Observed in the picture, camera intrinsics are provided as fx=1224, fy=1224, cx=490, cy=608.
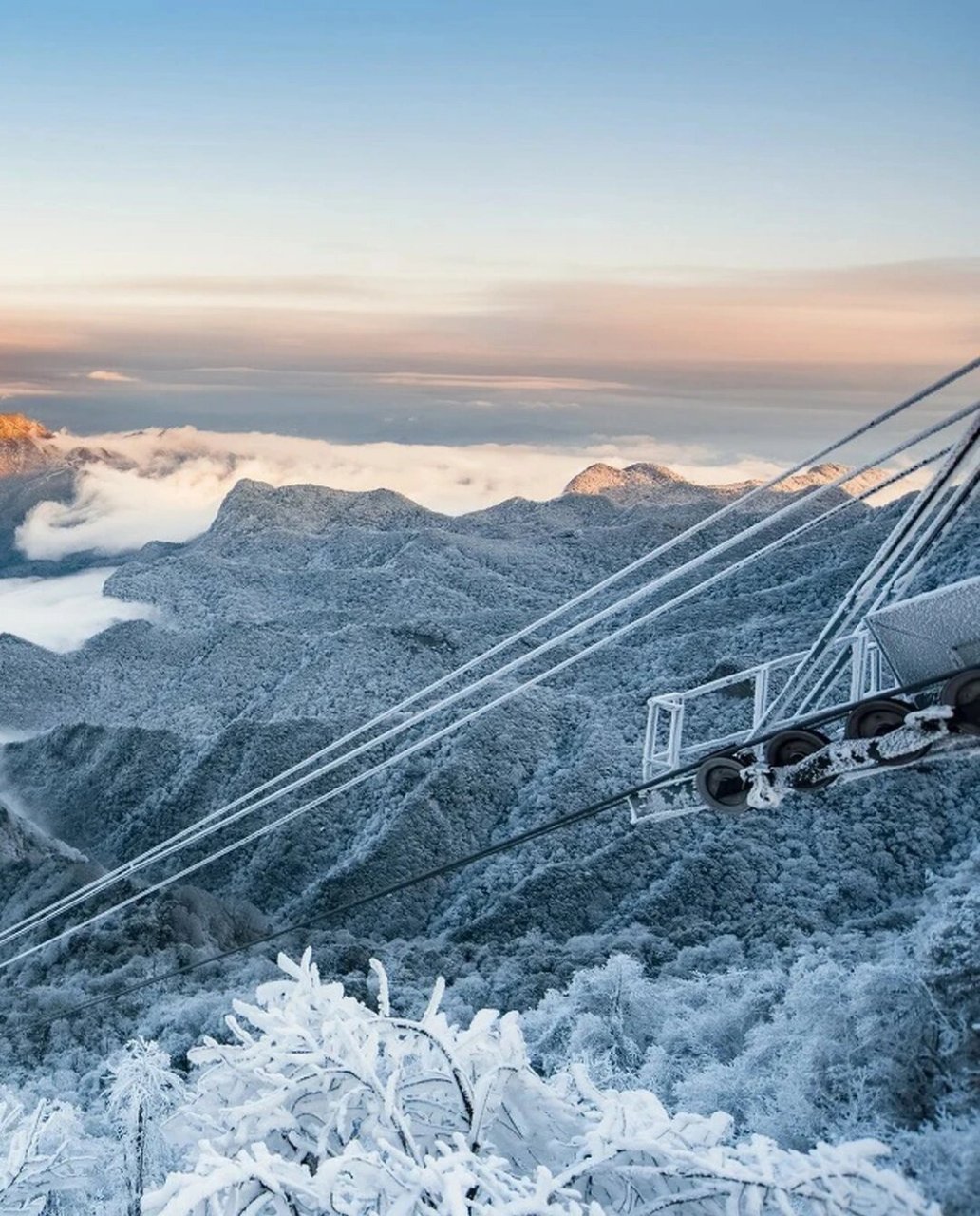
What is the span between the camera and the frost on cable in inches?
213

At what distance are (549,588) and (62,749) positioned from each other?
1369 inches

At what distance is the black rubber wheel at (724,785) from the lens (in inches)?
325

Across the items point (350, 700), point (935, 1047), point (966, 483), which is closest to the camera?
point (966, 483)

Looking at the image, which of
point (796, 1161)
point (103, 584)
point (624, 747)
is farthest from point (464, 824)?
point (103, 584)

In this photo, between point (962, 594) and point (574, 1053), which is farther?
point (574, 1053)

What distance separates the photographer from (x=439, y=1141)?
5672 mm

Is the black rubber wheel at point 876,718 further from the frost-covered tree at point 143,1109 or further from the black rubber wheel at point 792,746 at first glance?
the frost-covered tree at point 143,1109

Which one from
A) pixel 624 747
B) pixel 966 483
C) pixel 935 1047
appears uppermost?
pixel 966 483

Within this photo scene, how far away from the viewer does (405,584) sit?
81812mm

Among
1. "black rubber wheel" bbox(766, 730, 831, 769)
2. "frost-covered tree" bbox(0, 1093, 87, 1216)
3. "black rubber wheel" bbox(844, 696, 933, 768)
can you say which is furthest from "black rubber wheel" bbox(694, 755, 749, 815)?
"frost-covered tree" bbox(0, 1093, 87, 1216)

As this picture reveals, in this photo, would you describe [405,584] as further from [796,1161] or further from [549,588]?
[796,1161]

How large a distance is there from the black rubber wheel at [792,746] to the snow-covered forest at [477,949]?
8.07ft

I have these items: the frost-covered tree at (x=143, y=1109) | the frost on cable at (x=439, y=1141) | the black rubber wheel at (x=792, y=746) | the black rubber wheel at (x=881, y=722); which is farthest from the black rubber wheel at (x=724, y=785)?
the frost-covered tree at (x=143, y=1109)

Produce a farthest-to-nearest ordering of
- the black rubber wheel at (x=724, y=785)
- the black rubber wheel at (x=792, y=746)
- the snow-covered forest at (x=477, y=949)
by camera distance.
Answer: the black rubber wheel at (x=724, y=785), the black rubber wheel at (x=792, y=746), the snow-covered forest at (x=477, y=949)
